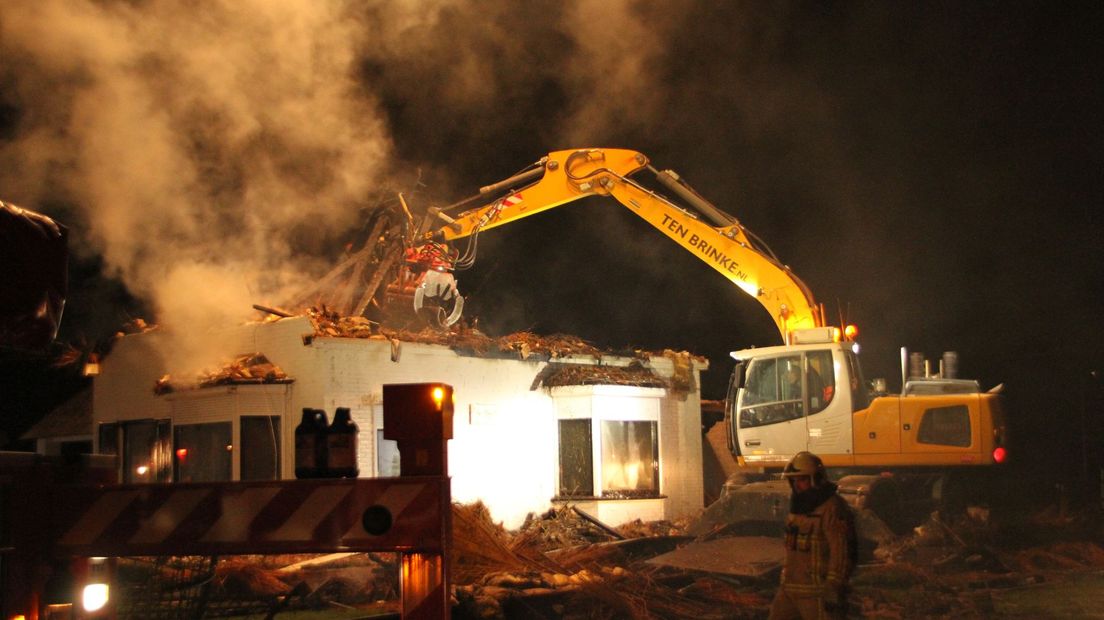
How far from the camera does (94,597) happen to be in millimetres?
3416

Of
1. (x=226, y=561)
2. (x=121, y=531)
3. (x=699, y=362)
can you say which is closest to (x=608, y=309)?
(x=699, y=362)

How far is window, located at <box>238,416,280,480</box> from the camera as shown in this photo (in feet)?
42.2

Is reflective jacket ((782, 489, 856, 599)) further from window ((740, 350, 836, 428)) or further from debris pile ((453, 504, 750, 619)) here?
window ((740, 350, 836, 428))

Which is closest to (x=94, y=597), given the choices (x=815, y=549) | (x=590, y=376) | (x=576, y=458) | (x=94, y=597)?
(x=94, y=597)

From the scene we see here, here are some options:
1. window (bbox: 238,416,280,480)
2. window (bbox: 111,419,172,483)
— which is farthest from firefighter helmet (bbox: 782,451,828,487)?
window (bbox: 111,419,172,483)

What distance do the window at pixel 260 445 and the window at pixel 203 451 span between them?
25cm

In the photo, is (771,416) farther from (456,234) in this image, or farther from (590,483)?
(456,234)

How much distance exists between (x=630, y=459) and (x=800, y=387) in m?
3.76

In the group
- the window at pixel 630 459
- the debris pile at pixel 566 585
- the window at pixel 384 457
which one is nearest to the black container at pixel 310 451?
the debris pile at pixel 566 585

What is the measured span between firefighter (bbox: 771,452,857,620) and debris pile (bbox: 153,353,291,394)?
8220 mm

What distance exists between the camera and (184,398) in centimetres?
1325

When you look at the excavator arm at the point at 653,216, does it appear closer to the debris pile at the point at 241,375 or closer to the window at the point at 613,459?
the window at the point at 613,459

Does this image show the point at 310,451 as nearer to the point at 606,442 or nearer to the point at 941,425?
the point at 941,425

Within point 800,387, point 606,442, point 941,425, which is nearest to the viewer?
point 941,425
